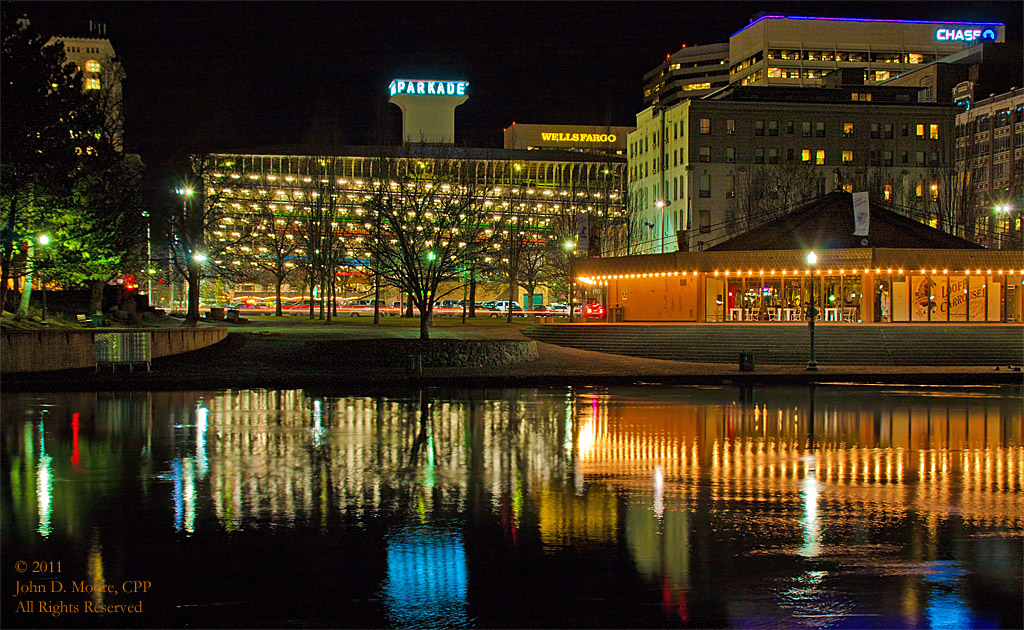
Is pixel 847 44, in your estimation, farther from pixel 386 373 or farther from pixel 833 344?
pixel 386 373

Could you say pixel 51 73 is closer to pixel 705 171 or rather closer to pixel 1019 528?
pixel 1019 528

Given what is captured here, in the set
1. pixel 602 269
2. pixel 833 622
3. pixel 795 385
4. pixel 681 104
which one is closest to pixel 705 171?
pixel 681 104

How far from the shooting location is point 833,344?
125 ft

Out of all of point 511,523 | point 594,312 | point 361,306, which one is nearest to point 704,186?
point 594,312

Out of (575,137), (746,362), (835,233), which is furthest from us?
(575,137)

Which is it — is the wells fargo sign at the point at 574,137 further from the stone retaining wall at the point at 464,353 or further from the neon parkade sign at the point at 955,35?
the stone retaining wall at the point at 464,353

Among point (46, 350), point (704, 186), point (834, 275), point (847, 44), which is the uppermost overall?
point (847, 44)

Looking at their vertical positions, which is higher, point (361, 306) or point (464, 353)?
point (361, 306)

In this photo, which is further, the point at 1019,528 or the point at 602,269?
the point at 602,269

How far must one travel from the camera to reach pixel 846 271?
48.0 metres

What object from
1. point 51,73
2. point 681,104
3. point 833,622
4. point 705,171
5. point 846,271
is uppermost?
point 681,104

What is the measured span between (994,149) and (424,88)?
254 feet

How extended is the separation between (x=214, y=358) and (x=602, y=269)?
27453 millimetres

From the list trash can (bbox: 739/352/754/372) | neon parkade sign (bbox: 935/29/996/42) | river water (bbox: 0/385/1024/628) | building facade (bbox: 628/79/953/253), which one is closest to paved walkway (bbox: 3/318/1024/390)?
trash can (bbox: 739/352/754/372)
